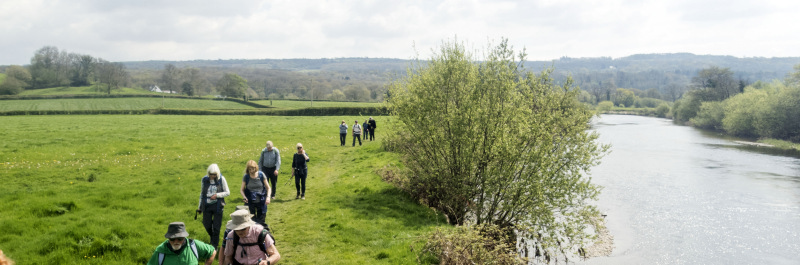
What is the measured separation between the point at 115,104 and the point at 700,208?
8748cm

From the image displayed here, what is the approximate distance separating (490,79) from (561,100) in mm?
3011

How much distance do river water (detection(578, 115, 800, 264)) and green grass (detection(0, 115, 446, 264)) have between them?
9441mm

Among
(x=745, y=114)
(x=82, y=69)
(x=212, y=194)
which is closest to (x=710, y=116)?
(x=745, y=114)

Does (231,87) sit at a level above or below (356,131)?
above

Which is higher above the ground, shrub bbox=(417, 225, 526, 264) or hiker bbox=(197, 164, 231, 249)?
hiker bbox=(197, 164, 231, 249)

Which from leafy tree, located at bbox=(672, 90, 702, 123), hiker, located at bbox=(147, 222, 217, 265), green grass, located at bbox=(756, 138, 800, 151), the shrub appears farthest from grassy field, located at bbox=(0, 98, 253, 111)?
leafy tree, located at bbox=(672, 90, 702, 123)

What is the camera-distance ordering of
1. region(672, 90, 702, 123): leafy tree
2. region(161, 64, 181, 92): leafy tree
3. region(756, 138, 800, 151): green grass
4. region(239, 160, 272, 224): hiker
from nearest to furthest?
region(239, 160, 272, 224): hiker, region(756, 138, 800, 151): green grass, region(672, 90, 702, 123): leafy tree, region(161, 64, 181, 92): leafy tree

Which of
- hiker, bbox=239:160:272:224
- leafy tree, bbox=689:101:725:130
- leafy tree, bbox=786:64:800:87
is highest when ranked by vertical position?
leafy tree, bbox=786:64:800:87

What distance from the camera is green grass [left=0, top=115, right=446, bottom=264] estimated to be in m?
11.1

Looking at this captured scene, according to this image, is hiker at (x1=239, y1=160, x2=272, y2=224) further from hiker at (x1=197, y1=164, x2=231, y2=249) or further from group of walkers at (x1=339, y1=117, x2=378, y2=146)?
group of walkers at (x1=339, y1=117, x2=378, y2=146)

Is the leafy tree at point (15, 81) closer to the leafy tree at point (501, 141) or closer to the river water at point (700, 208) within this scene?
the leafy tree at point (501, 141)

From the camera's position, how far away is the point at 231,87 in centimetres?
10025

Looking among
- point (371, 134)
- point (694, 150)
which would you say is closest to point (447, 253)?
point (371, 134)

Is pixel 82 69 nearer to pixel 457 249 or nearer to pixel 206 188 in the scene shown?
pixel 206 188
